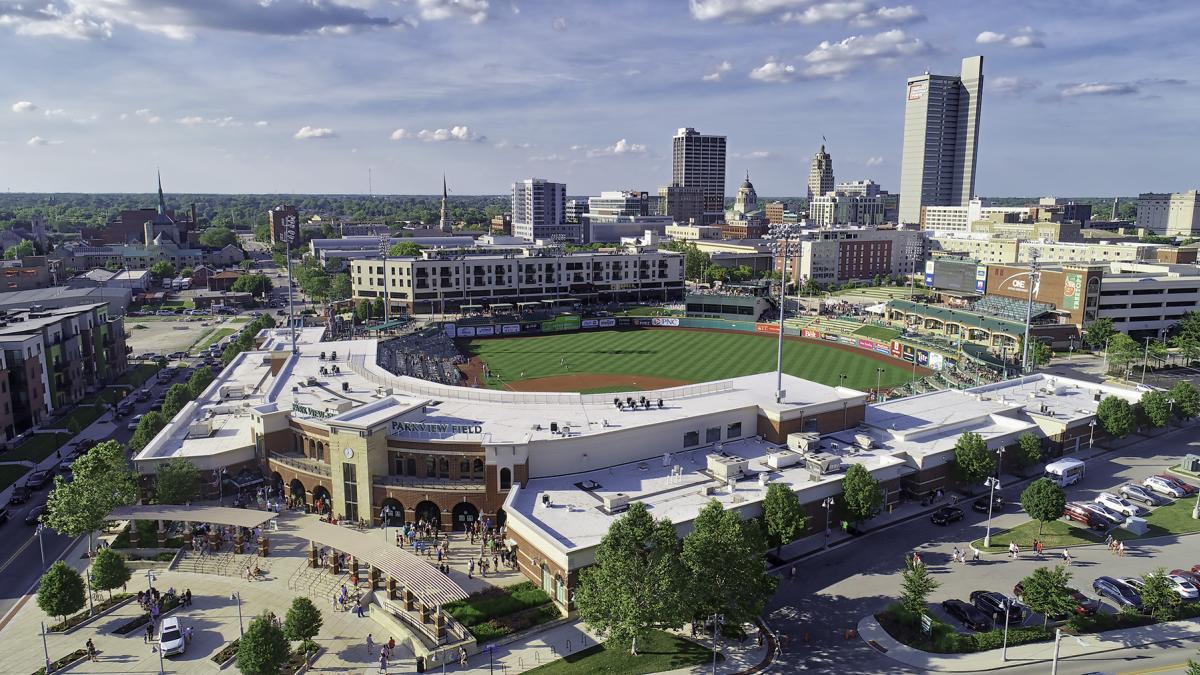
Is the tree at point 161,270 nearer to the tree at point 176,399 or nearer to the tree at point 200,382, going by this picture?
the tree at point 200,382

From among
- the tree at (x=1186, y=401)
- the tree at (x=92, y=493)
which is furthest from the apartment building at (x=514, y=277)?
the tree at (x=1186, y=401)

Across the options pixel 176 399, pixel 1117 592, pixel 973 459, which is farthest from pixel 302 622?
pixel 973 459

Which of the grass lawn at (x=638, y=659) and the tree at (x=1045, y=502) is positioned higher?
the tree at (x=1045, y=502)

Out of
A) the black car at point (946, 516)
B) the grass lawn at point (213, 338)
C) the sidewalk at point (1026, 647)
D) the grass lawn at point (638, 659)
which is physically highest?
the grass lawn at point (213, 338)

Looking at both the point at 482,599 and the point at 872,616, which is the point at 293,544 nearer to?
the point at 482,599

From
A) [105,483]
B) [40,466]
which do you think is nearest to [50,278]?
[40,466]

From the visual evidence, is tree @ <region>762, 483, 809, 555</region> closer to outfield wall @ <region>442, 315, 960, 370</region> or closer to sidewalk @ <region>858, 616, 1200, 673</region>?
sidewalk @ <region>858, 616, 1200, 673</region>
